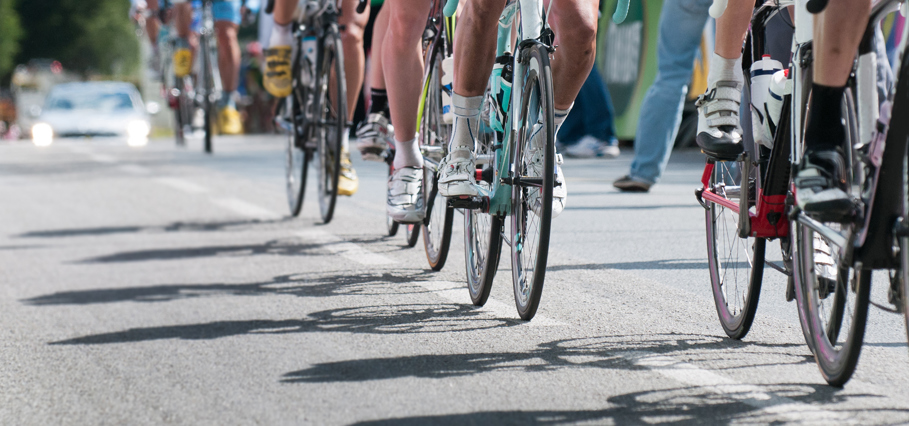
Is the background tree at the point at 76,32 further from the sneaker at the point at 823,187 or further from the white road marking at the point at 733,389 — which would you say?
the sneaker at the point at 823,187

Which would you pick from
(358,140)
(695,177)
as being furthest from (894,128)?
(695,177)

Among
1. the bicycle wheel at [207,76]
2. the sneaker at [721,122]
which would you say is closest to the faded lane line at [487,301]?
the sneaker at [721,122]

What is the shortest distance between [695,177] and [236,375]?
6861 mm

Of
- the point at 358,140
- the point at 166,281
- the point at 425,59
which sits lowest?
the point at 166,281

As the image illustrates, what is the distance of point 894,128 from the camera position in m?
2.68

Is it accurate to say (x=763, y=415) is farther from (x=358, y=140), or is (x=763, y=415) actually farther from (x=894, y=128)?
(x=358, y=140)

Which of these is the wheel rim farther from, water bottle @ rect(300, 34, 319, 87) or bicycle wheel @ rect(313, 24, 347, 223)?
water bottle @ rect(300, 34, 319, 87)

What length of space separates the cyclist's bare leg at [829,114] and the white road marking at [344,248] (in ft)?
9.71

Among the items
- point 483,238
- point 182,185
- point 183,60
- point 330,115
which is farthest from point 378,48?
point 183,60

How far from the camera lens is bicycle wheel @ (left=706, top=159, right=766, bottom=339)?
11.9 feet

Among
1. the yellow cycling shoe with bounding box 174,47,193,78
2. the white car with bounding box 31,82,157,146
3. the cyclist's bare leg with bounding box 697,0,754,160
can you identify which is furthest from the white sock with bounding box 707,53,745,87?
the white car with bounding box 31,82,157,146

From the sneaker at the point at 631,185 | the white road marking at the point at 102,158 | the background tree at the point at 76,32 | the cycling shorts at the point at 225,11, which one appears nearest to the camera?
the sneaker at the point at 631,185

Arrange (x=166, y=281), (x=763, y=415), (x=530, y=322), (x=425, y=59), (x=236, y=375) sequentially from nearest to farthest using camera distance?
(x=763, y=415), (x=236, y=375), (x=530, y=322), (x=425, y=59), (x=166, y=281)

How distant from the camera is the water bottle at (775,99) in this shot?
11.3ft
